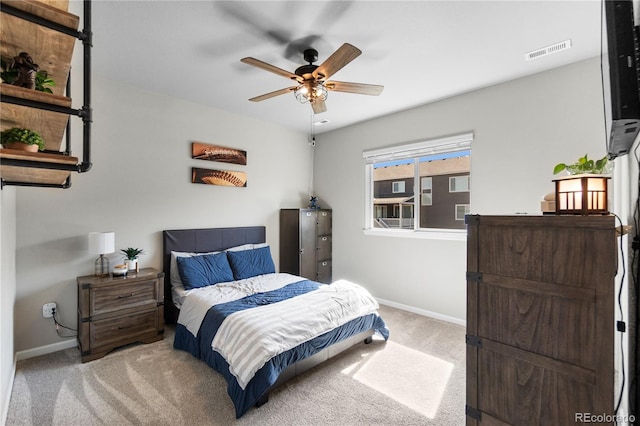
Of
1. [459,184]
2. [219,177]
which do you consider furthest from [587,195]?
[219,177]

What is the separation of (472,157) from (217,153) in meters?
3.36

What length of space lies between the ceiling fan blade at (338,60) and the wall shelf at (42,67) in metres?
1.41

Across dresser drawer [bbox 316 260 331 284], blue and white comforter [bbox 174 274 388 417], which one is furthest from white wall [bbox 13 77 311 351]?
blue and white comforter [bbox 174 274 388 417]

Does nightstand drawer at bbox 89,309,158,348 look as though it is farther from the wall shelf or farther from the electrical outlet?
the wall shelf

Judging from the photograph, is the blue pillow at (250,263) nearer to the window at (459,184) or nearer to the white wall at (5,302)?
the white wall at (5,302)

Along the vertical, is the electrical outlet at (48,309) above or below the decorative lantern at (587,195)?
below

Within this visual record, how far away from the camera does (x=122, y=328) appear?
284cm

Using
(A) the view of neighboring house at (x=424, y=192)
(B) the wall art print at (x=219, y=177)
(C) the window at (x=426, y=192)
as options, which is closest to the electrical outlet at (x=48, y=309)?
(B) the wall art print at (x=219, y=177)

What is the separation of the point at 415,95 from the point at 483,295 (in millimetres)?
2880

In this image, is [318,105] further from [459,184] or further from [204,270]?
[204,270]

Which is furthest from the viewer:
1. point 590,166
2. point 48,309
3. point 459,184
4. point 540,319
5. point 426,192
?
point 426,192

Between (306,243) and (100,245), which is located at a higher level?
(100,245)

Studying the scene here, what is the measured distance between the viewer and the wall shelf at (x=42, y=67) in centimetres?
84

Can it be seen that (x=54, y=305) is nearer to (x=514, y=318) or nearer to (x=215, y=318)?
(x=215, y=318)
